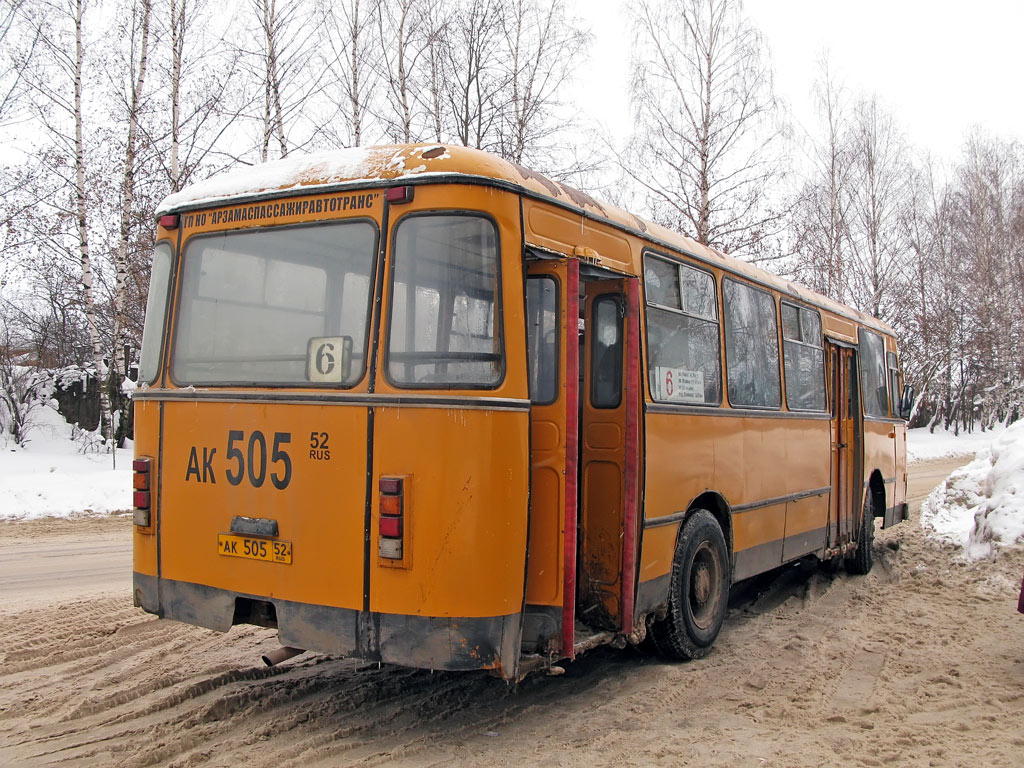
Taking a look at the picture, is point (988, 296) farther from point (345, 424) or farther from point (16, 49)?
point (345, 424)

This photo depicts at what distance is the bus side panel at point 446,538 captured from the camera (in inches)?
176

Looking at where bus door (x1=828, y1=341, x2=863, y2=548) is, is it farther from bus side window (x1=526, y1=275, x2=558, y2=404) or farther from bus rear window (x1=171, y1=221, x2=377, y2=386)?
bus rear window (x1=171, y1=221, x2=377, y2=386)

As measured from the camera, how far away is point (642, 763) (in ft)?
14.7

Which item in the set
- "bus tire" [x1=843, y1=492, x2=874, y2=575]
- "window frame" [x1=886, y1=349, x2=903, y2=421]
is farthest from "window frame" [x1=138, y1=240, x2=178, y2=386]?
"window frame" [x1=886, y1=349, x2=903, y2=421]

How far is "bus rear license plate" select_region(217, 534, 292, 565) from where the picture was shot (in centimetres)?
482

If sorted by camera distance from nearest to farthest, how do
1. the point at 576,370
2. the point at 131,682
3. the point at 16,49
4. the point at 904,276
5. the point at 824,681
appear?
1. the point at 576,370
2. the point at 131,682
3. the point at 824,681
4. the point at 16,49
5. the point at 904,276

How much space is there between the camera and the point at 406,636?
14.8 ft

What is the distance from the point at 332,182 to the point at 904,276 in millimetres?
37642

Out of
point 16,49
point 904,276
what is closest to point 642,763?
point 16,49

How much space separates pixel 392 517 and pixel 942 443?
39956 millimetres

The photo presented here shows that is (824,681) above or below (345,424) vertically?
below

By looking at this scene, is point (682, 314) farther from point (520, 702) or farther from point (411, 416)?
point (520, 702)

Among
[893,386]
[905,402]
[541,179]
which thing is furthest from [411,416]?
[905,402]

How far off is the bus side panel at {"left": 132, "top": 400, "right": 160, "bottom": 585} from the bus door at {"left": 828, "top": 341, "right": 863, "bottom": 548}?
6.95 meters
